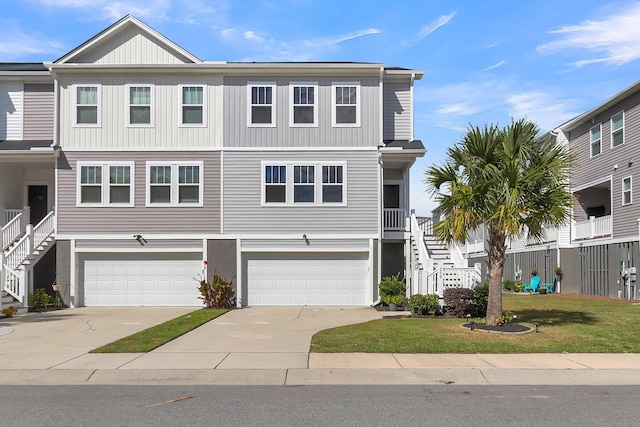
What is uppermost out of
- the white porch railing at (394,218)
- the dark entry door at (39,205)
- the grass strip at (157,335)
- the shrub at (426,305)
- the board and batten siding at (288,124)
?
the board and batten siding at (288,124)

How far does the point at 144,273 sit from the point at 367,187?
29.4ft

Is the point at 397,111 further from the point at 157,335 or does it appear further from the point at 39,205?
the point at 39,205

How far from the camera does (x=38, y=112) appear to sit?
76.8ft

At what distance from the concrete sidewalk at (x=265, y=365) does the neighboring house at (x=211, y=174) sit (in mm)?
7855

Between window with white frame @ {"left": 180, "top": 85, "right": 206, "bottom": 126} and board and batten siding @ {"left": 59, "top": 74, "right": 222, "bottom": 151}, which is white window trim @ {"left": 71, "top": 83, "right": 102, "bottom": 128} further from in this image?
window with white frame @ {"left": 180, "top": 85, "right": 206, "bottom": 126}

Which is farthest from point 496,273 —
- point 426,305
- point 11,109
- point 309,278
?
point 11,109

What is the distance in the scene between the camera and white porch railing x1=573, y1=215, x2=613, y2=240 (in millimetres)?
26541

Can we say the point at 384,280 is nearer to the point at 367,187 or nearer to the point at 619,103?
the point at 367,187

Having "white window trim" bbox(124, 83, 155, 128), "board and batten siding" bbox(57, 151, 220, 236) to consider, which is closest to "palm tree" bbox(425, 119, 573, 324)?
"board and batten siding" bbox(57, 151, 220, 236)

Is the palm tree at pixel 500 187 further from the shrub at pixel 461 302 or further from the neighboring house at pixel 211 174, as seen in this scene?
the neighboring house at pixel 211 174

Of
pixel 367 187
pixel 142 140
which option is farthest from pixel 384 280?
pixel 142 140

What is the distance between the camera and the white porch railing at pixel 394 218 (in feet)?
75.6

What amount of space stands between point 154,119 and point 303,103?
5.59 metres

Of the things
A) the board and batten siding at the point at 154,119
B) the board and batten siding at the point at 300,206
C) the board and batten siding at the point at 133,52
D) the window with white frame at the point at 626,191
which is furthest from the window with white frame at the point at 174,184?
the window with white frame at the point at 626,191
